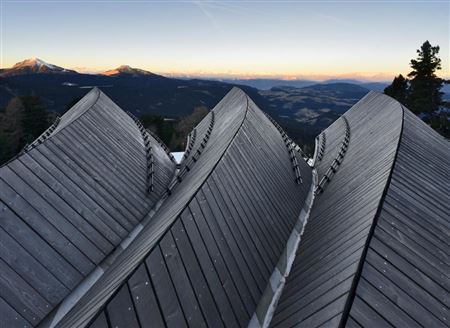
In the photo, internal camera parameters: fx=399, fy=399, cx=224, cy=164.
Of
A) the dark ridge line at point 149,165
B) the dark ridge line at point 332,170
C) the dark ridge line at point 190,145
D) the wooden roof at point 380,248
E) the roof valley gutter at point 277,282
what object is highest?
the wooden roof at point 380,248

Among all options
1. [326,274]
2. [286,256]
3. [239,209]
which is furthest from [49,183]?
[326,274]

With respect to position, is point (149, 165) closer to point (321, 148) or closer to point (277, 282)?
point (321, 148)

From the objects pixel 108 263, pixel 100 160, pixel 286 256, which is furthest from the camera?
pixel 100 160

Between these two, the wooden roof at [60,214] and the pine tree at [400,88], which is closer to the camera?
the wooden roof at [60,214]

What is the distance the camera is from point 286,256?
57.2 feet

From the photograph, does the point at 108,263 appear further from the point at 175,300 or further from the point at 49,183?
the point at 175,300

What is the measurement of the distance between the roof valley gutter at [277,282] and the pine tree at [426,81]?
59.8 meters

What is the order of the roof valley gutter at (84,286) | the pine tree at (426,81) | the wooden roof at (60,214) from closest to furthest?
1. the roof valley gutter at (84,286)
2. the wooden roof at (60,214)
3. the pine tree at (426,81)

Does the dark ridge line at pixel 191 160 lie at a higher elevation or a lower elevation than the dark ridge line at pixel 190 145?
higher

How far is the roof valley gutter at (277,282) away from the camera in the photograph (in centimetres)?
1289

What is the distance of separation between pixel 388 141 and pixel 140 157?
1885cm

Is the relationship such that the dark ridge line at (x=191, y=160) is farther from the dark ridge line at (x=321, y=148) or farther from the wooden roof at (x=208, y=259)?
the dark ridge line at (x=321, y=148)

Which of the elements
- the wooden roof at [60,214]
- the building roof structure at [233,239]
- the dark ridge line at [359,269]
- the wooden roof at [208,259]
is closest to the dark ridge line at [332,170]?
the building roof structure at [233,239]

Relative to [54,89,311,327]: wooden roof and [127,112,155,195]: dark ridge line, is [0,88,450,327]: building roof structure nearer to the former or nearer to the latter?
[54,89,311,327]: wooden roof
